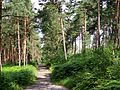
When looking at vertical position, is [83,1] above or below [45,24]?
above

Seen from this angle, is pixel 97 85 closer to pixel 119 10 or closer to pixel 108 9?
pixel 119 10

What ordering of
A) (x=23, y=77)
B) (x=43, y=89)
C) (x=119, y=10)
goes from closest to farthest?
(x=43, y=89)
(x=23, y=77)
(x=119, y=10)

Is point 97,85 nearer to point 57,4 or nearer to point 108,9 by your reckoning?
point 57,4

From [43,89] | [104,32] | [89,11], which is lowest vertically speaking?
[43,89]

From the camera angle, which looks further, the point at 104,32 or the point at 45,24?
the point at 104,32

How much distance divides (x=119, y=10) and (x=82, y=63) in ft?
45.7

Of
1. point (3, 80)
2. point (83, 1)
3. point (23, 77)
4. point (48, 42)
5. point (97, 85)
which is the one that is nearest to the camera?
point (97, 85)

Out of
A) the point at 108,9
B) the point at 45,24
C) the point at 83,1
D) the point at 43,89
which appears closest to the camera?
the point at 43,89

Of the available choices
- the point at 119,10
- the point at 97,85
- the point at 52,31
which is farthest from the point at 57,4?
the point at 97,85

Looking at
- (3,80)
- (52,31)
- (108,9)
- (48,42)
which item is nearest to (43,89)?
(3,80)

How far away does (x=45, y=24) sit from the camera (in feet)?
200

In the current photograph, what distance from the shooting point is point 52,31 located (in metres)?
67.6

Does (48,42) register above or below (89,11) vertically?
below

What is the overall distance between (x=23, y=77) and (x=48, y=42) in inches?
2055
